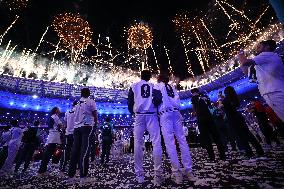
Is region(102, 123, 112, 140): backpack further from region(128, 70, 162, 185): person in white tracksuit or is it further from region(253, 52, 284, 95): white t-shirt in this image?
region(253, 52, 284, 95): white t-shirt

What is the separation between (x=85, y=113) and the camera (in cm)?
548

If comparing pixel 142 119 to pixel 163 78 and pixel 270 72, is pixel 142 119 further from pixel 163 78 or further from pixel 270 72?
pixel 270 72

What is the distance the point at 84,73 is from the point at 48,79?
6.21 meters

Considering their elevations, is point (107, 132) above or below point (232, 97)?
below

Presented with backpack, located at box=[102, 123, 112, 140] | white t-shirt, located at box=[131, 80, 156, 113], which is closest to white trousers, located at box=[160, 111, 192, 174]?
white t-shirt, located at box=[131, 80, 156, 113]

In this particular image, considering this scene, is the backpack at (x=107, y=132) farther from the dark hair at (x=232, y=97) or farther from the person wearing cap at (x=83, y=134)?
the dark hair at (x=232, y=97)

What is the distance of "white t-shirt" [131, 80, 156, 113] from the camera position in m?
4.61

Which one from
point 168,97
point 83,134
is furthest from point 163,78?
point 83,134

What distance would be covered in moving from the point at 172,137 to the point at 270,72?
2.21 m

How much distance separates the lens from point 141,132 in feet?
14.9

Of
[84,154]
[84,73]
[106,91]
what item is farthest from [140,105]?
[84,73]

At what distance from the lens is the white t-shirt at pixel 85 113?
17.8 ft

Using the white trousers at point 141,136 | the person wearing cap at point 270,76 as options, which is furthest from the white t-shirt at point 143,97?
the person wearing cap at point 270,76

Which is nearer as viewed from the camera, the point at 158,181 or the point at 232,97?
the point at 158,181
